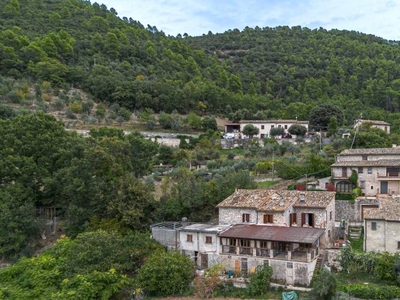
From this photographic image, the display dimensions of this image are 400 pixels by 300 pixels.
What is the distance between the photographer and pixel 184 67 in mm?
107812

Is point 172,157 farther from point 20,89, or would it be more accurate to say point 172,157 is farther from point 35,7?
point 35,7

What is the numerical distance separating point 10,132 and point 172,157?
21.3 meters

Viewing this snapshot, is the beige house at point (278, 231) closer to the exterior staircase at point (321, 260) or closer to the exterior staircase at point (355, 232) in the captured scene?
the exterior staircase at point (321, 260)

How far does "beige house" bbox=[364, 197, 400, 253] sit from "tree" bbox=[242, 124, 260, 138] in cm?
3799

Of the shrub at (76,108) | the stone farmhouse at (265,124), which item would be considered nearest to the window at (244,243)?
the stone farmhouse at (265,124)

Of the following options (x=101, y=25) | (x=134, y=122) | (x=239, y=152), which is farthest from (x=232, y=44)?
(x=239, y=152)

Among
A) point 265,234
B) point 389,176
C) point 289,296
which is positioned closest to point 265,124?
point 389,176

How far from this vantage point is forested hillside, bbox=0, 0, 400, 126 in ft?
279

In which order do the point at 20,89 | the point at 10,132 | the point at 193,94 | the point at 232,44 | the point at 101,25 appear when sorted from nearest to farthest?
the point at 10,132 → the point at 20,89 → the point at 193,94 → the point at 101,25 → the point at 232,44

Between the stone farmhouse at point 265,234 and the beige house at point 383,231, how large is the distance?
2996 millimetres

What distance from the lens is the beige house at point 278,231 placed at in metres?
27.3

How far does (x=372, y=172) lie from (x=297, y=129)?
2703 centimetres

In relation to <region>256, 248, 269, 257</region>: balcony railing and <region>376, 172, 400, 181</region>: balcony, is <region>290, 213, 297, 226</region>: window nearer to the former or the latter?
<region>256, 248, 269, 257</region>: balcony railing

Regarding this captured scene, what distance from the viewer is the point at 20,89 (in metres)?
76.6
